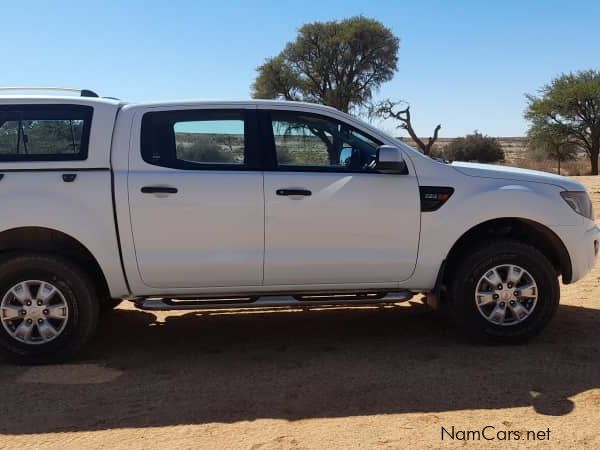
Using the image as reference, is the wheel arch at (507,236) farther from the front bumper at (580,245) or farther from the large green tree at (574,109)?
the large green tree at (574,109)

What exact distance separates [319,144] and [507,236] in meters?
1.75

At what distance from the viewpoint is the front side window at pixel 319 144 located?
16.2ft

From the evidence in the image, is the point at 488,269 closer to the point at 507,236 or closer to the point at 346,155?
the point at 507,236

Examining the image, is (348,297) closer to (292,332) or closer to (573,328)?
(292,332)

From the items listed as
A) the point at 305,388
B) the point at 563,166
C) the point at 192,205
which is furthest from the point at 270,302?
the point at 563,166

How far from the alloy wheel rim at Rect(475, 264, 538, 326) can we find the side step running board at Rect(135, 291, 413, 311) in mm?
593

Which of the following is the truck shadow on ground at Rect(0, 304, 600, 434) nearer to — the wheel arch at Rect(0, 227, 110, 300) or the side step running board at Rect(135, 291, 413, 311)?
the side step running board at Rect(135, 291, 413, 311)

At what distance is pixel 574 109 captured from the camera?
37.4 metres

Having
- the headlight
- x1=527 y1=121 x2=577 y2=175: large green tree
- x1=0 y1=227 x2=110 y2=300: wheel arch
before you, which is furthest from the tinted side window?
x1=527 y1=121 x2=577 y2=175: large green tree

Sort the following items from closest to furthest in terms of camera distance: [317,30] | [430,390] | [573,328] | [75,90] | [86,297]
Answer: [430,390], [86,297], [75,90], [573,328], [317,30]

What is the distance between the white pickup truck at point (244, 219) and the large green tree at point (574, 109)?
3400 cm

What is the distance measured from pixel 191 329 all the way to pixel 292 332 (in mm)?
940

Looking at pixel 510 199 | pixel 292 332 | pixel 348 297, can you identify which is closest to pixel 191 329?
A: pixel 292 332

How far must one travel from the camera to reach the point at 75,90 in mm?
5137
